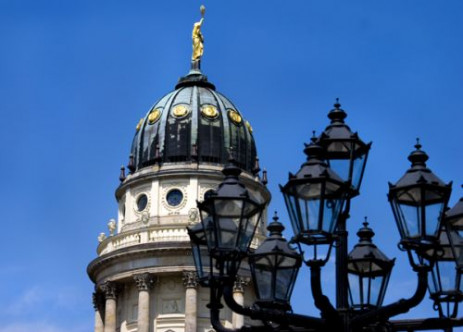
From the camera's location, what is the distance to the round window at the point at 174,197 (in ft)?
237

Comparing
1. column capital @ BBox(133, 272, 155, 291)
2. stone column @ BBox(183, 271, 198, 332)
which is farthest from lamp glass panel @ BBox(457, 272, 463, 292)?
column capital @ BBox(133, 272, 155, 291)

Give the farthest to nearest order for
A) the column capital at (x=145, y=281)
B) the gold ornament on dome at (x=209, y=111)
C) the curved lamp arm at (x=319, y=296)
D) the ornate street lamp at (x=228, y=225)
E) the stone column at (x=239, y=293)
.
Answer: the gold ornament on dome at (x=209, y=111) → the column capital at (x=145, y=281) → the stone column at (x=239, y=293) → the ornate street lamp at (x=228, y=225) → the curved lamp arm at (x=319, y=296)

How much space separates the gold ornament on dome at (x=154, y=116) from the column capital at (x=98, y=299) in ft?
36.0

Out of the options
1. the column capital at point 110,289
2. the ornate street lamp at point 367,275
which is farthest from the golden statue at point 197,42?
the ornate street lamp at point 367,275

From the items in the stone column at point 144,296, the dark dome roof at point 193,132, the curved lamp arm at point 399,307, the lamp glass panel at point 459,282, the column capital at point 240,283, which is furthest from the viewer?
the dark dome roof at point 193,132

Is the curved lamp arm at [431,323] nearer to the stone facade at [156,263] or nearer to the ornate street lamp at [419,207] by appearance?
the ornate street lamp at [419,207]

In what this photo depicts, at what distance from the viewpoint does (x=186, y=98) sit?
75.2m

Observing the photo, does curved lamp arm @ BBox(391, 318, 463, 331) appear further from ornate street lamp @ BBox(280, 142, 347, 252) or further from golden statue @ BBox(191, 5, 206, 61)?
golden statue @ BBox(191, 5, 206, 61)

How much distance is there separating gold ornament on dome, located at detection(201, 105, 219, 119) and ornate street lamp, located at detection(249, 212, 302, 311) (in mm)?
53941

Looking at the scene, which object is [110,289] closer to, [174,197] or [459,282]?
[174,197]

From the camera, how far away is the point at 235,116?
75.4 meters

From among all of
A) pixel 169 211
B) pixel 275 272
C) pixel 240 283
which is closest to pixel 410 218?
pixel 275 272

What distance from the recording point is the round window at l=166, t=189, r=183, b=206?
7238cm

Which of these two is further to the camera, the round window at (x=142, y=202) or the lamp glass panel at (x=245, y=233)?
the round window at (x=142, y=202)
